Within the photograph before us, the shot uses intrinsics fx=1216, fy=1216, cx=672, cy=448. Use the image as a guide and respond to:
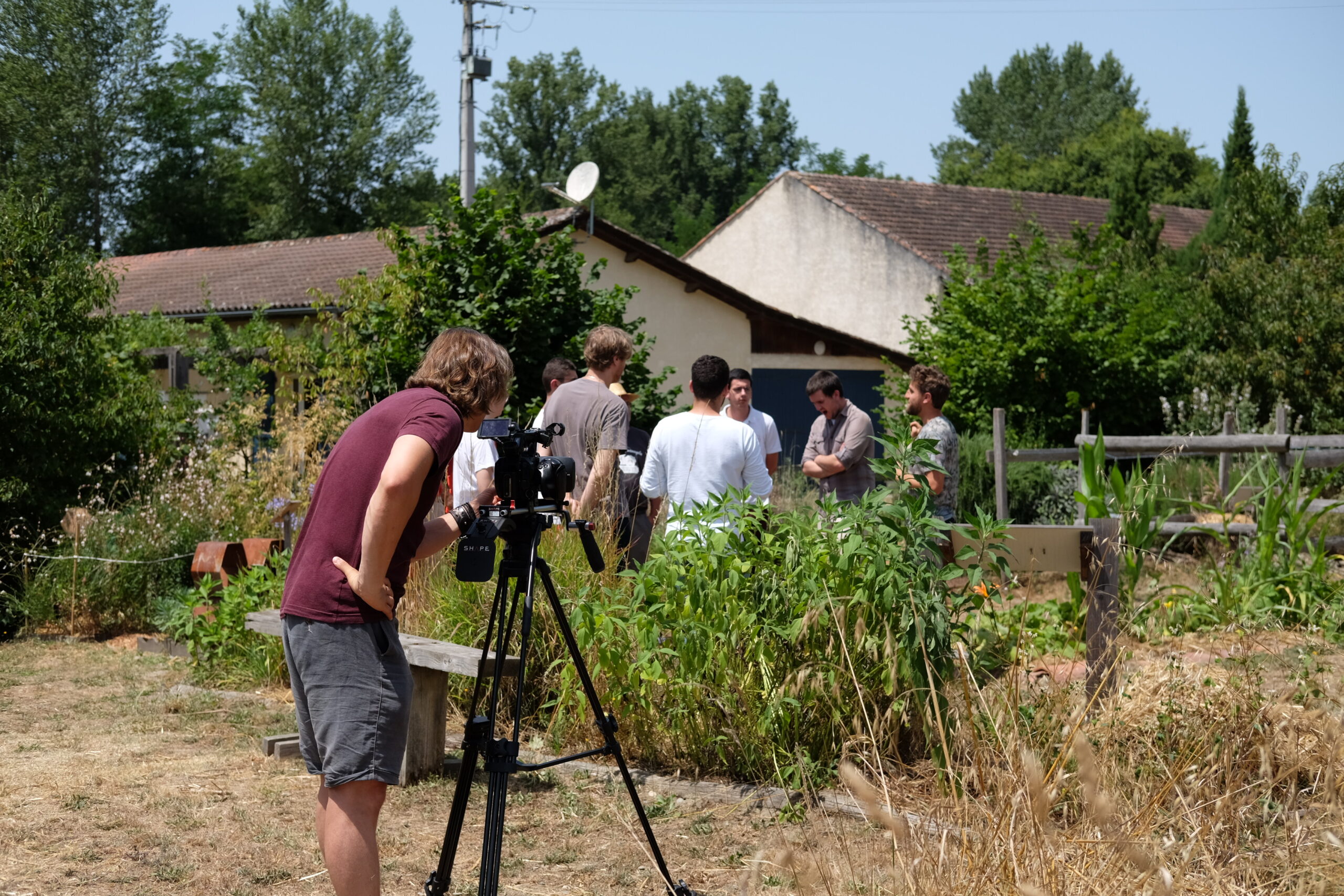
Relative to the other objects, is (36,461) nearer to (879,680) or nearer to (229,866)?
(229,866)

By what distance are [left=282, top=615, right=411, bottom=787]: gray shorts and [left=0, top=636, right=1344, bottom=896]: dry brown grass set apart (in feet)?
2.11

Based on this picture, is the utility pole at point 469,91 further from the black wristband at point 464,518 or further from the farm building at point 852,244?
the black wristband at point 464,518

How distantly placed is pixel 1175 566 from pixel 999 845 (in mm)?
7640

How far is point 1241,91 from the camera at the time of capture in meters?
25.6

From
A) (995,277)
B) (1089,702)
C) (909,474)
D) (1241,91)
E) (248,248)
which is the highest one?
(1241,91)

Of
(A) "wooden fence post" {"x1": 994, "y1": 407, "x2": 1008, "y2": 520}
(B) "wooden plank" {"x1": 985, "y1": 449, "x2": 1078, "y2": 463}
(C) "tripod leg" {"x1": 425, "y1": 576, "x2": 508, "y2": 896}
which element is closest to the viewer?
(C) "tripod leg" {"x1": 425, "y1": 576, "x2": 508, "y2": 896}

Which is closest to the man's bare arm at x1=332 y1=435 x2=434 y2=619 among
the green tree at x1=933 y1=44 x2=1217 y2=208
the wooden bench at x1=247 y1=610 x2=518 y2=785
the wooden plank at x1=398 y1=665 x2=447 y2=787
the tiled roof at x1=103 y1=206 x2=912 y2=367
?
the wooden bench at x1=247 y1=610 x2=518 y2=785

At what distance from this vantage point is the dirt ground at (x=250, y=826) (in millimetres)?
3984

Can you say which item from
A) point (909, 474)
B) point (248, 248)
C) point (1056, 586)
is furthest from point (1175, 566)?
point (248, 248)

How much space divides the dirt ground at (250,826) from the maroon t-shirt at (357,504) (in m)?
0.92

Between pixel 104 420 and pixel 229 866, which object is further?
pixel 104 420

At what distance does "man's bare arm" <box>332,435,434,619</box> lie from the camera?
9.66 feet

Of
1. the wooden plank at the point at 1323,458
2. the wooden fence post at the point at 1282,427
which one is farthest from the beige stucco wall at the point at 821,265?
the wooden plank at the point at 1323,458

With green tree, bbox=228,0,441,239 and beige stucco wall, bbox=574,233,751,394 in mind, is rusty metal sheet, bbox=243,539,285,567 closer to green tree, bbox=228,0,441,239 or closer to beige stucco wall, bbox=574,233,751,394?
Result: beige stucco wall, bbox=574,233,751,394
